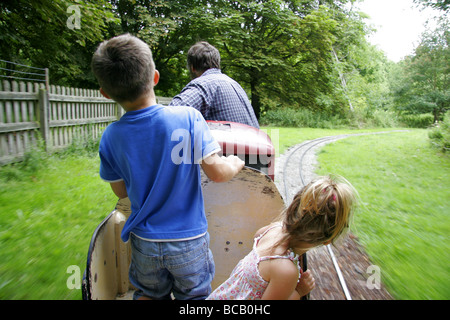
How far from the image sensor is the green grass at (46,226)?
2.42 meters

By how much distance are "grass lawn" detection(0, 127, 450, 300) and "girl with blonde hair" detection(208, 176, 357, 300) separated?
0.78m

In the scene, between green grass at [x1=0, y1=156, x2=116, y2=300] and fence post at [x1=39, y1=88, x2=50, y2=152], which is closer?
green grass at [x1=0, y1=156, x2=116, y2=300]

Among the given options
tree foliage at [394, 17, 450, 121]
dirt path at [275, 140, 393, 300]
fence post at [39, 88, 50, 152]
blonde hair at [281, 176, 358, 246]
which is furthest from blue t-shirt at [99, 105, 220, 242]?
tree foliage at [394, 17, 450, 121]

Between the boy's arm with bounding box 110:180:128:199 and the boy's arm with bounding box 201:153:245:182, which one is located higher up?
the boy's arm with bounding box 201:153:245:182

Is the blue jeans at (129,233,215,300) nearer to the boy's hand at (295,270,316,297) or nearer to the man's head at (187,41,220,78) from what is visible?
the boy's hand at (295,270,316,297)

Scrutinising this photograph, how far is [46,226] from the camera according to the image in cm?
329

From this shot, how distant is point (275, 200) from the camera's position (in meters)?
1.98

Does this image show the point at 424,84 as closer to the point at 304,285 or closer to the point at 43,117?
the point at 43,117

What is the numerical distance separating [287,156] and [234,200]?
23.2 feet

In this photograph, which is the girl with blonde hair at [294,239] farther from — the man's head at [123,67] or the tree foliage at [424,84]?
the tree foliage at [424,84]

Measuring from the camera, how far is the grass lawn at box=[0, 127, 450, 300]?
8.41 ft

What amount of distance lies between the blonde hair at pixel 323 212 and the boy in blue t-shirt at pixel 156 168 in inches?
16.1

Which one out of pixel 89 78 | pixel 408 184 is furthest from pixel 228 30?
pixel 408 184

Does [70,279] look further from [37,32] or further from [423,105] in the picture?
[423,105]
